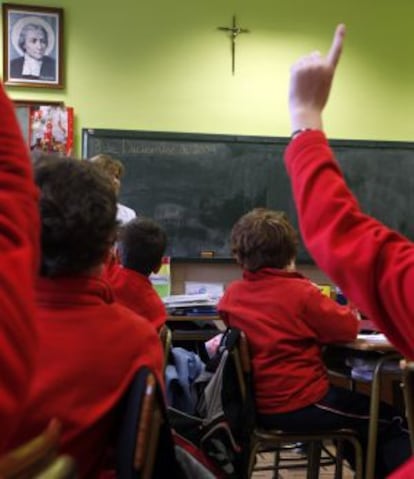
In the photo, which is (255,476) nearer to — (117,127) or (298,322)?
(298,322)

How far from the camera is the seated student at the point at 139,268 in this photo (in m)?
2.33

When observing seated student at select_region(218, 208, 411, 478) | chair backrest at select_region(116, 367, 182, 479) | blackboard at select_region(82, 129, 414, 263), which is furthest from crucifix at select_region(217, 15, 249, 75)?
chair backrest at select_region(116, 367, 182, 479)

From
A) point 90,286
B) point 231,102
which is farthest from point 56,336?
point 231,102

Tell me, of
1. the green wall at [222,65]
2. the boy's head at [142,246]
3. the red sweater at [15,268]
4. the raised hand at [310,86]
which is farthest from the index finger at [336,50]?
the green wall at [222,65]

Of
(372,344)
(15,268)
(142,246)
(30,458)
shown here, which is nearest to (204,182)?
(142,246)

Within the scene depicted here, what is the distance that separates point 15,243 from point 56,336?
0.64 meters

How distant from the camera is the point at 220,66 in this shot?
4.72m

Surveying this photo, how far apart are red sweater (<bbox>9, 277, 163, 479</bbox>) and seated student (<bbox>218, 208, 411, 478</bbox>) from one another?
113 cm

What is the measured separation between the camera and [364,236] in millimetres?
757

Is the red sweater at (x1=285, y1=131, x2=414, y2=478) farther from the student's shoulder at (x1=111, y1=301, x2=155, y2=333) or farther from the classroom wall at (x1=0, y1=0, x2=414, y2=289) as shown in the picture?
the classroom wall at (x1=0, y1=0, x2=414, y2=289)

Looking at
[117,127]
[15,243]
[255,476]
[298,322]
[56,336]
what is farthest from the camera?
→ [117,127]

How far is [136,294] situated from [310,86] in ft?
5.29

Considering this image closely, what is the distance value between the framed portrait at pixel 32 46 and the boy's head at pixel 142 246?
2402 mm

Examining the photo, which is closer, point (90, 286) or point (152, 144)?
point (90, 286)
